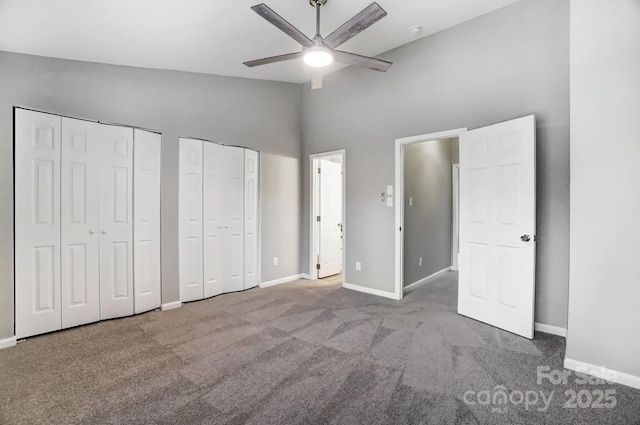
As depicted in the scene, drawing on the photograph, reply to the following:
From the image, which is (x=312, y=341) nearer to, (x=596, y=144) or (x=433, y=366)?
(x=433, y=366)

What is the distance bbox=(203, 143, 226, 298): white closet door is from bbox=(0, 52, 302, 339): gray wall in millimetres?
266

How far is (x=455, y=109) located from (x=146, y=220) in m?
3.76

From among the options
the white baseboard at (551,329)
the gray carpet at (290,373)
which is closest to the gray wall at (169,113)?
the gray carpet at (290,373)

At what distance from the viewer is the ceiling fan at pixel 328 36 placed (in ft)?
6.59

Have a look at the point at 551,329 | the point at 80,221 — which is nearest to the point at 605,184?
the point at 551,329

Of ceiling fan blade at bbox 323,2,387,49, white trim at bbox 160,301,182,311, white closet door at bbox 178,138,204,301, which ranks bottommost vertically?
white trim at bbox 160,301,182,311

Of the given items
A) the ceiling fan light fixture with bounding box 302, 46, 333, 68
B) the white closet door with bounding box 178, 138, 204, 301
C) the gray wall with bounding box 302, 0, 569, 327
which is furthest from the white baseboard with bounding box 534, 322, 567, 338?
the white closet door with bounding box 178, 138, 204, 301

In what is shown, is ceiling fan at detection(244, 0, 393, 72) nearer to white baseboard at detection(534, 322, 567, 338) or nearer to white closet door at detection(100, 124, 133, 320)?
white closet door at detection(100, 124, 133, 320)

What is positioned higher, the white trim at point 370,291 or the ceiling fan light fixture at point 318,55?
the ceiling fan light fixture at point 318,55

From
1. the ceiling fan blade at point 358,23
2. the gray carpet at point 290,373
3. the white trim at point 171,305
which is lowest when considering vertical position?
the gray carpet at point 290,373

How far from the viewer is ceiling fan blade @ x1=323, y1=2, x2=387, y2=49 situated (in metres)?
1.99

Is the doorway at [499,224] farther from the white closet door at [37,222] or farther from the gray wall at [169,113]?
the white closet door at [37,222]

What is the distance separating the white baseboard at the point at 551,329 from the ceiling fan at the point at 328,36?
2.84 metres

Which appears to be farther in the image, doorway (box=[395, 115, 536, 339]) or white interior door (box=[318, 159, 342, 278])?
white interior door (box=[318, 159, 342, 278])
